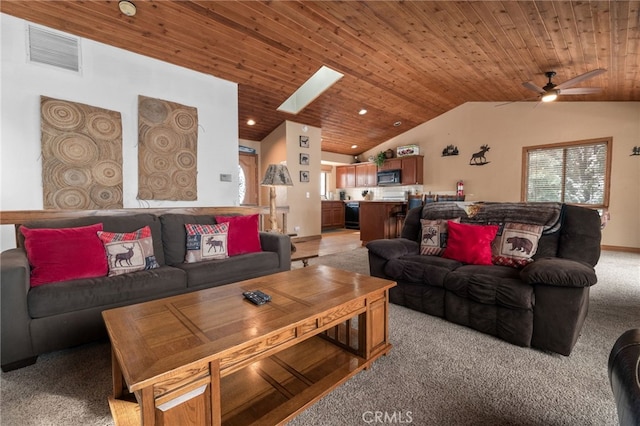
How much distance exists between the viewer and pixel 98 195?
3049mm

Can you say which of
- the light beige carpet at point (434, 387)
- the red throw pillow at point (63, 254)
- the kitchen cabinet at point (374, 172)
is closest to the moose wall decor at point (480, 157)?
the kitchen cabinet at point (374, 172)

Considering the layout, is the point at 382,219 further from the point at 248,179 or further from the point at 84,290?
the point at 84,290

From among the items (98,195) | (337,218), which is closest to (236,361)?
(98,195)

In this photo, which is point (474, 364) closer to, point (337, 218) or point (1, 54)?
point (1, 54)

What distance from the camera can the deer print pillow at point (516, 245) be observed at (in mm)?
2211

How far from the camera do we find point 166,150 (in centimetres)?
348

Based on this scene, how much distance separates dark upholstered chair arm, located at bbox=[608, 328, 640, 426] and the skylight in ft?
14.7

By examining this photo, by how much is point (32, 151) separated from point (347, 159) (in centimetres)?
733

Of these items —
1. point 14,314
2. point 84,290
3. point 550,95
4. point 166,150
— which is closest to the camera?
point 14,314

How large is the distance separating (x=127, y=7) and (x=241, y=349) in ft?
10.7

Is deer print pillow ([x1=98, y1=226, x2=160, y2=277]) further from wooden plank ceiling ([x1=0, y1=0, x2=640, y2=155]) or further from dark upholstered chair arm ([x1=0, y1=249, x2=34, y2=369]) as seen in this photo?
wooden plank ceiling ([x1=0, y1=0, x2=640, y2=155])

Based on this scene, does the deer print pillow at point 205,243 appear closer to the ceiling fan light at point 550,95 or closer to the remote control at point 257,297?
the remote control at point 257,297

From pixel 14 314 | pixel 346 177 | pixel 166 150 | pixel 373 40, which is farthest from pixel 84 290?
pixel 346 177

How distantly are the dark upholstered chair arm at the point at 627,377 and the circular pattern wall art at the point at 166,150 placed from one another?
391 cm
